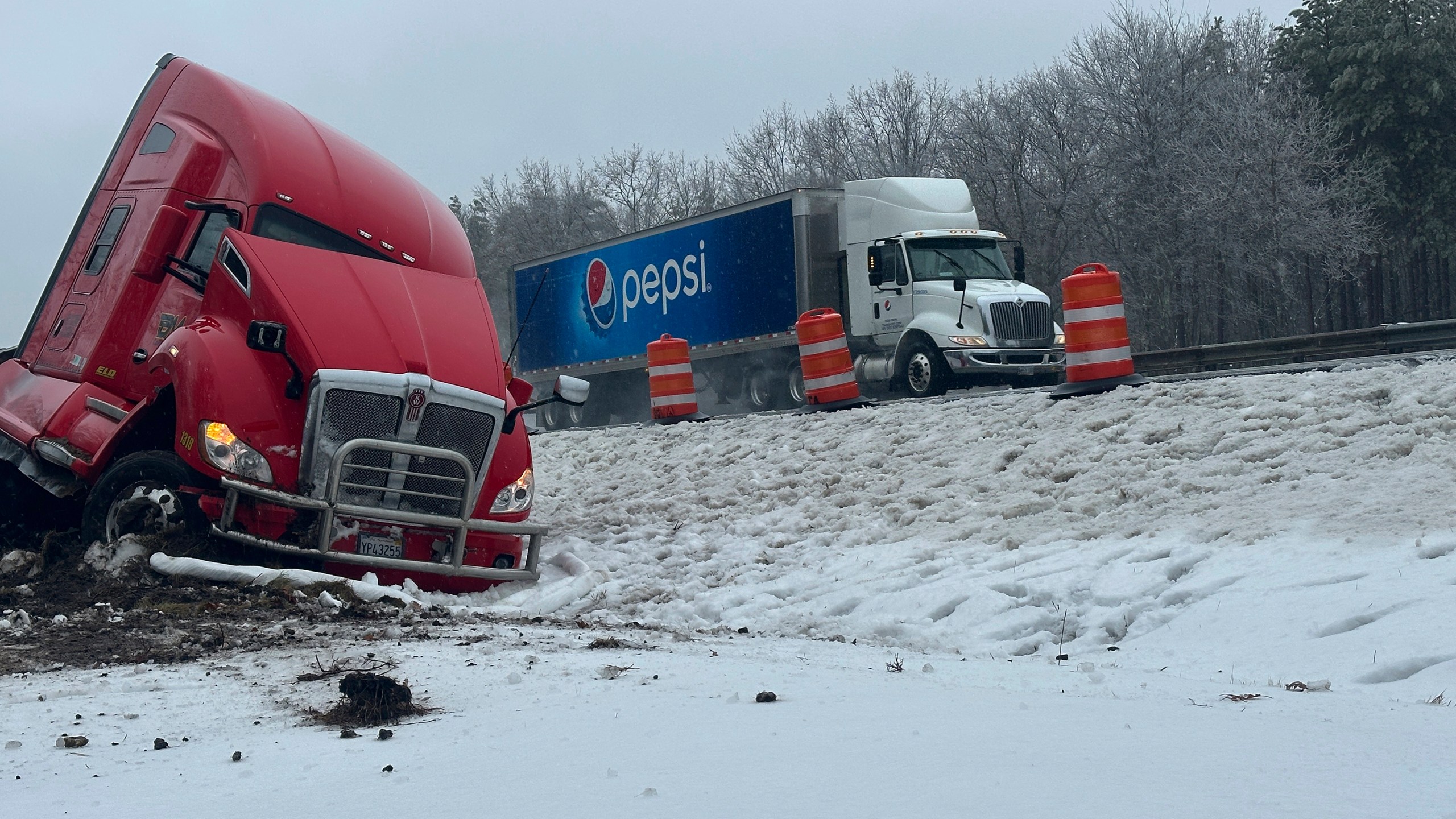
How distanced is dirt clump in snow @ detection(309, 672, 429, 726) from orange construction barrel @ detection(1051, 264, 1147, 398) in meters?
7.83

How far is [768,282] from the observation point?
2423 centimetres

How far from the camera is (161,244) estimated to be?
9.56 meters

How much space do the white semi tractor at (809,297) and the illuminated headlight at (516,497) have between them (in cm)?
1039

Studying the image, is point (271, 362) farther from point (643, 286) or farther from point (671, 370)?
point (643, 286)

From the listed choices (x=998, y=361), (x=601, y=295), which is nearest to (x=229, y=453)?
(x=998, y=361)

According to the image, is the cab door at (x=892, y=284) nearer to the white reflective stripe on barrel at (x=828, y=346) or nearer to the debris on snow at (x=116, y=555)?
the white reflective stripe on barrel at (x=828, y=346)

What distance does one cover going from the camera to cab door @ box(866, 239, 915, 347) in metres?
21.3

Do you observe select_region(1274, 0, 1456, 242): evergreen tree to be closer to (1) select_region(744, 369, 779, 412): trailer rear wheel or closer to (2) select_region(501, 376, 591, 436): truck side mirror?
(1) select_region(744, 369, 779, 412): trailer rear wheel

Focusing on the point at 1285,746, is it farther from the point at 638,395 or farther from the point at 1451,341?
the point at 638,395

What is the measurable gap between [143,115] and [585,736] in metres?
8.31

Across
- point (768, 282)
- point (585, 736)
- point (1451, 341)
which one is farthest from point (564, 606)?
point (768, 282)

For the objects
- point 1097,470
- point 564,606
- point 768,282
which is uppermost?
point 768,282

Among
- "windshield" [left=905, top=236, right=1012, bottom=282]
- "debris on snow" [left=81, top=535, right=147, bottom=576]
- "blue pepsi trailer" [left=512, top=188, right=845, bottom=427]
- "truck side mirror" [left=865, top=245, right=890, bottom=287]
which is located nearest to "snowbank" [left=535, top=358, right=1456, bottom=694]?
"debris on snow" [left=81, top=535, right=147, bottom=576]

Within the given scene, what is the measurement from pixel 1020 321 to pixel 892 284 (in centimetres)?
240
